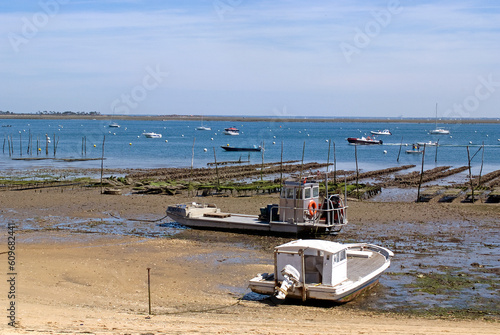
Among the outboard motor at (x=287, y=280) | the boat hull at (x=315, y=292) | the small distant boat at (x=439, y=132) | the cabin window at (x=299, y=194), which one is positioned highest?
the small distant boat at (x=439, y=132)

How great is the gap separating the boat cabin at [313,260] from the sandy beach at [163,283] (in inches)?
31.5

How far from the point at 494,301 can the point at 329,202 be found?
9.86m

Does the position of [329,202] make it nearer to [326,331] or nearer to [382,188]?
[326,331]

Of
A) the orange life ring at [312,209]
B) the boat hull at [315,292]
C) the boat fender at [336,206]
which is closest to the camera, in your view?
the boat hull at [315,292]

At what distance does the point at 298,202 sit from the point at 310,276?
9232mm

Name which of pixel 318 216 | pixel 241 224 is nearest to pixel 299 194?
pixel 318 216

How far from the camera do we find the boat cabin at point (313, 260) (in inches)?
598

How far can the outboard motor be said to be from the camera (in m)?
14.6

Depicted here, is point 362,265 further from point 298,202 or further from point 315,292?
point 298,202

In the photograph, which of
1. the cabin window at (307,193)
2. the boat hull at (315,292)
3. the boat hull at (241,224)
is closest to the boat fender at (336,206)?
the boat hull at (241,224)

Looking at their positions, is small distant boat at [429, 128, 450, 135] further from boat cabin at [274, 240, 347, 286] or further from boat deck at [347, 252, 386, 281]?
boat cabin at [274, 240, 347, 286]

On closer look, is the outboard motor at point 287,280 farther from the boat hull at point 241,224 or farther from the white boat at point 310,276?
the boat hull at point 241,224

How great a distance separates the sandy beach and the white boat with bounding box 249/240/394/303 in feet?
1.34

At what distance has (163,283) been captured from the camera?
1738cm
